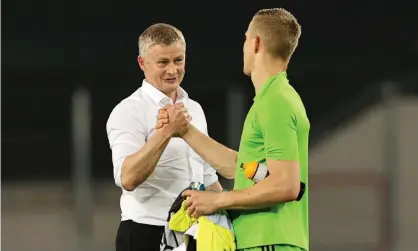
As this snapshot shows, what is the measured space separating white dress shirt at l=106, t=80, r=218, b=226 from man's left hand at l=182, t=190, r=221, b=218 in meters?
0.40

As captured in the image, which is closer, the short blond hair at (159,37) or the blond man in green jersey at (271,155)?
the blond man in green jersey at (271,155)

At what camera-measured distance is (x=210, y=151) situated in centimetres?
183

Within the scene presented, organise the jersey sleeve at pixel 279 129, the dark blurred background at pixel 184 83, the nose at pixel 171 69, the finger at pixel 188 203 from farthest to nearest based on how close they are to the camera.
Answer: the dark blurred background at pixel 184 83
the nose at pixel 171 69
the finger at pixel 188 203
the jersey sleeve at pixel 279 129

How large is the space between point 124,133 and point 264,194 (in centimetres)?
59

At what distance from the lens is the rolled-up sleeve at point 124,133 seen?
198 cm

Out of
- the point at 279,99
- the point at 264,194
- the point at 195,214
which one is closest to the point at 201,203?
the point at 195,214

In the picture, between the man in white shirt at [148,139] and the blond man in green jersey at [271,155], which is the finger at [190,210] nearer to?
the blond man in green jersey at [271,155]

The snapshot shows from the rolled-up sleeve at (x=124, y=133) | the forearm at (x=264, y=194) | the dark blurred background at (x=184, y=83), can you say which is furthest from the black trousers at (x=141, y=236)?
the dark blurred background at (x=184, y=83)

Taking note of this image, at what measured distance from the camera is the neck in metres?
1.63
